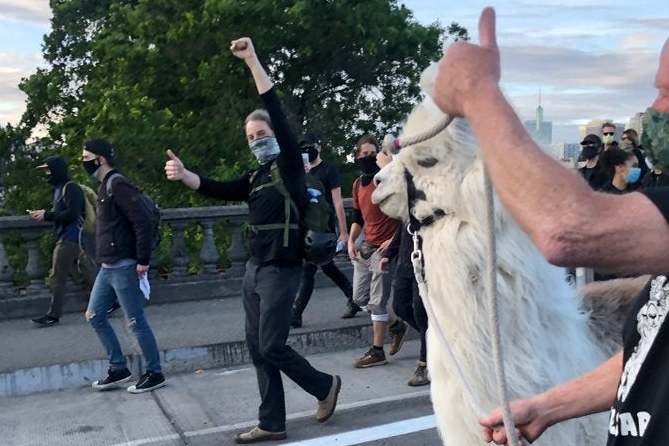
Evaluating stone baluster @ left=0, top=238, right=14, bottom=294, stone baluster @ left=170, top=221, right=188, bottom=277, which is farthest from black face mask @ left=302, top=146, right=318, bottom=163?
stone baluster @ left=0, top=238, right=14, bottom=294

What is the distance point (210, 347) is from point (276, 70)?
15433mm

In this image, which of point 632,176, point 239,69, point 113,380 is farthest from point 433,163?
point 239,69

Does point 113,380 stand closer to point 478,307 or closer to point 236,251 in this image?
point 236,251

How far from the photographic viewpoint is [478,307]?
8.30ft

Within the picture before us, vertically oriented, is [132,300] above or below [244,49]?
below

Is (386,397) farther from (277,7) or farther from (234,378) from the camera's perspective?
(277,7)

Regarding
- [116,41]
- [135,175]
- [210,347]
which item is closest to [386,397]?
[210,347]

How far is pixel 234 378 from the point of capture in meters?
6.62

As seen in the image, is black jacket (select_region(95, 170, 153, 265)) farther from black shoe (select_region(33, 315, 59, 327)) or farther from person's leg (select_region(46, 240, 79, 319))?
black shoe (select_region(33, 315, 59, 327))

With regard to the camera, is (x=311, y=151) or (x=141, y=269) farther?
(x=311, y=151)

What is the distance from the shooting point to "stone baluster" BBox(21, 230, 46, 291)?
884 centimetres

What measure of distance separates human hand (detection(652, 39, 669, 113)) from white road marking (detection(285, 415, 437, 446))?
401 cm

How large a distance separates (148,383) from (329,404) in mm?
1732

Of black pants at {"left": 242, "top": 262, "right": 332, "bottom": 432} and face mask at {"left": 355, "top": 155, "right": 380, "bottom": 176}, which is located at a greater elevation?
face mask at {"left": 355, "top": 155, "right": 380, "bottom": 176}
